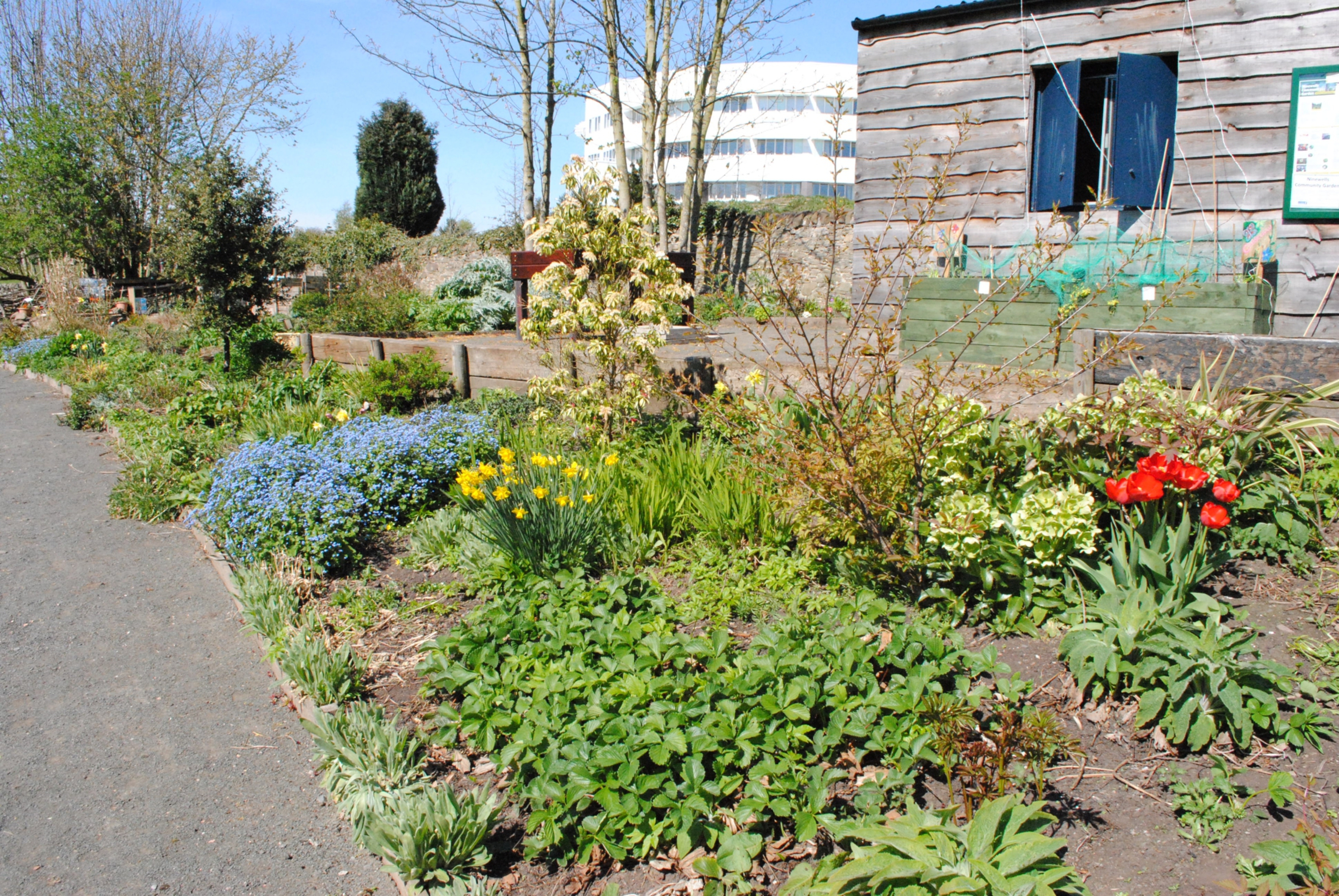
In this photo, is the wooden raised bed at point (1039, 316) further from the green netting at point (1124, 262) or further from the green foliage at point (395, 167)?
the green foliage at point (395, 167)

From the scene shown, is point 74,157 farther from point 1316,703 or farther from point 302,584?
point 1316,703

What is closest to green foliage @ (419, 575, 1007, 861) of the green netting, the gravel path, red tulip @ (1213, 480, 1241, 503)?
the gravel path

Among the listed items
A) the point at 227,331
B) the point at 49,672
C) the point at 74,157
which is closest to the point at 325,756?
the point at 49,672

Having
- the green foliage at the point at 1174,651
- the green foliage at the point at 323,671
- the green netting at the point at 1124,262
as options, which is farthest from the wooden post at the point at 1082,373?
the green foliage at the point at 323,671

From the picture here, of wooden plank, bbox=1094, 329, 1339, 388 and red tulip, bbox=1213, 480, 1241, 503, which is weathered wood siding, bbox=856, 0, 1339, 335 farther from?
red tulip, bbox=1213, 480, 1241, 503

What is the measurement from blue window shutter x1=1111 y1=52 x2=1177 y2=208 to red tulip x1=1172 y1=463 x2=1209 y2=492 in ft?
15.9

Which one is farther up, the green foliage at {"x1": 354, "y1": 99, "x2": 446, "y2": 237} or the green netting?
the green foliage at {"x1": 354, "y1": 99, "x2": 446, "y2": 237}

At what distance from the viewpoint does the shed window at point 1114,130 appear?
693cm

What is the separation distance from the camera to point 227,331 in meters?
10.2

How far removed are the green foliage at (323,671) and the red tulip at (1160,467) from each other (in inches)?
125

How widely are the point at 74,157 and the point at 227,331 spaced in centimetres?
1340

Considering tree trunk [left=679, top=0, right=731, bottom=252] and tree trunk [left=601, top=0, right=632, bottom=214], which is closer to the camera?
tree trunk [left=601, top=0, right=632, bottom=214]

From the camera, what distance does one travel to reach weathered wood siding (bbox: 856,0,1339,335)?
21.3ft

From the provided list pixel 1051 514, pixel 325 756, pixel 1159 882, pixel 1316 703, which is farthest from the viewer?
pixel 1051 514
